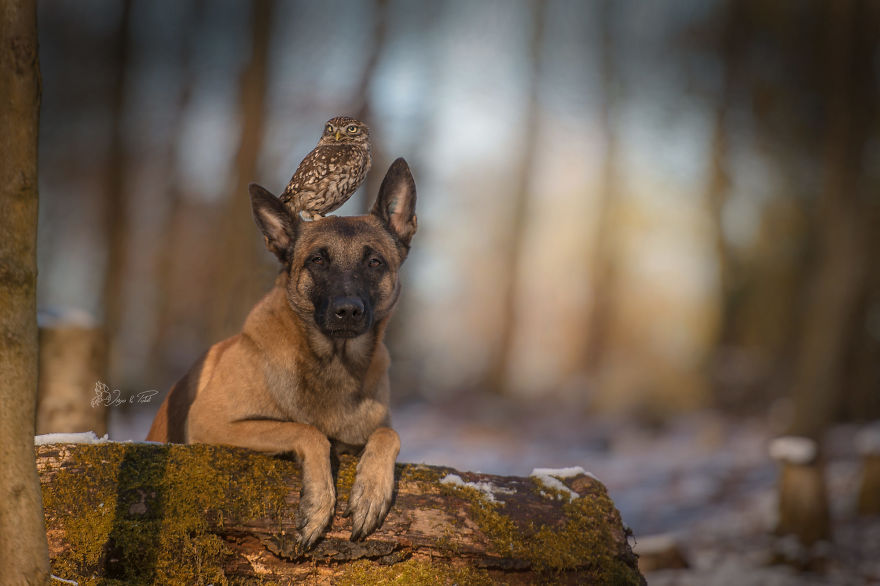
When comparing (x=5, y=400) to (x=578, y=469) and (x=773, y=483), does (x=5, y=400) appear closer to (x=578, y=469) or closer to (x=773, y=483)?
(x=578, y=469)

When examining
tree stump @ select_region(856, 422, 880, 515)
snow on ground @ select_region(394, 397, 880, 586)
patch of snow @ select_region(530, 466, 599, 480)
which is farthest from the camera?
tree stump @ select_region(856, 422, 880, 515)


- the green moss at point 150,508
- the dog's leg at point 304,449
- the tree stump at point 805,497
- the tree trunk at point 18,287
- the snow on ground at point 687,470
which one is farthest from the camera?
the tree stump at point 805,497

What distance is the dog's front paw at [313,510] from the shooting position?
3.47 meters

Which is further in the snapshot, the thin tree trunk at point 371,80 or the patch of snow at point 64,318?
the thin tree trunk at point 371,80

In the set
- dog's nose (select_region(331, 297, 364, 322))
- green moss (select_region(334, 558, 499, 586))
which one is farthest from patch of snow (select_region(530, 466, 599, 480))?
dog's nose (select_region(331, 297, 364, 322))

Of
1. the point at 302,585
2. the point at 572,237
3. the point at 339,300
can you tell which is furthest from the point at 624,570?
the point at 572,237

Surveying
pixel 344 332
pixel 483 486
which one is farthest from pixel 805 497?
pixel 344 332

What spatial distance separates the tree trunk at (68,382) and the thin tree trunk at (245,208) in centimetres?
261

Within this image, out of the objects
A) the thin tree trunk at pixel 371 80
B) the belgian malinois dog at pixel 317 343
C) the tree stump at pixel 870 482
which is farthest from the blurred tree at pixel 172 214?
the tree stump at pixel 870 482

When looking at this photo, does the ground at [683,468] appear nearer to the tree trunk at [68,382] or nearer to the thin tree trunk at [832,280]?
the tree trunk at [68,382]

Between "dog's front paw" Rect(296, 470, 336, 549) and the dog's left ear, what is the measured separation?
164 centimetres

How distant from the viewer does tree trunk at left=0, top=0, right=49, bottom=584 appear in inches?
102

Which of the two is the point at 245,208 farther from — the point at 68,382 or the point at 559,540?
the point at 559,540

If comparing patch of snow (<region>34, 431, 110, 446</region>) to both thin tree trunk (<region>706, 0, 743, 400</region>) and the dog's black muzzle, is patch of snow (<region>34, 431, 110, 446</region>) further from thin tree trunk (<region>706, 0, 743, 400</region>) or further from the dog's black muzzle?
thin tree trunk (<region>706, 0, 743, 400</region>)
